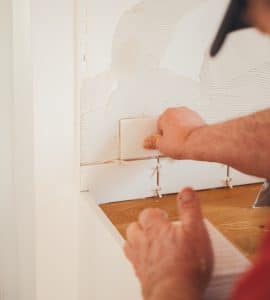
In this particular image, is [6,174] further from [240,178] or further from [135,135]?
[240,178]

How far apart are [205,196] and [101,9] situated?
40 cm

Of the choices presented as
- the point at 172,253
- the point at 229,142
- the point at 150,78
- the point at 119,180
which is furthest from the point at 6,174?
the point at 172,253

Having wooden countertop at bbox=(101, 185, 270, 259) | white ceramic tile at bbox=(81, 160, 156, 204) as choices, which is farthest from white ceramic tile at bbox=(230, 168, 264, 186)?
white ceramic tile at bbox=(81, 160, 156, 204)

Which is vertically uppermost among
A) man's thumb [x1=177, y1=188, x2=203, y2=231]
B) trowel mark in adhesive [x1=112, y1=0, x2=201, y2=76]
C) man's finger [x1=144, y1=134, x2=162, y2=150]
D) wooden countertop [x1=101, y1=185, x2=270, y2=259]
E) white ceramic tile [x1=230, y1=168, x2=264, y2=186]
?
trowel mark in adhesive [x1=112, y1=0, x2=201, y2=76]

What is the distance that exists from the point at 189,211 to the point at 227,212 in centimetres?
32

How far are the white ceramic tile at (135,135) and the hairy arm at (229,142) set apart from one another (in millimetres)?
95

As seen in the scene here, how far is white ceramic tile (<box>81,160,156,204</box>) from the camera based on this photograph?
3.64ft

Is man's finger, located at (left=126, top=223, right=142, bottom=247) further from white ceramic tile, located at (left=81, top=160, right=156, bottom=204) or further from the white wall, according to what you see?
the white wall

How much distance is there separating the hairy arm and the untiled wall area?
0.12 m

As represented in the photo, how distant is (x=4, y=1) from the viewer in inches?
49.3

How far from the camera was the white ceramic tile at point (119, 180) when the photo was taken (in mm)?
1109

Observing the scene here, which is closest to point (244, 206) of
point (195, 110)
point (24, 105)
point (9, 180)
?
point (195, 110)

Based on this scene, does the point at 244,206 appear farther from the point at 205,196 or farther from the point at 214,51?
the point at 214,51

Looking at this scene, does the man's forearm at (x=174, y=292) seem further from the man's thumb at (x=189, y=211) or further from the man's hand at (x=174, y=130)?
the man's hand at (x=174, y=130)
